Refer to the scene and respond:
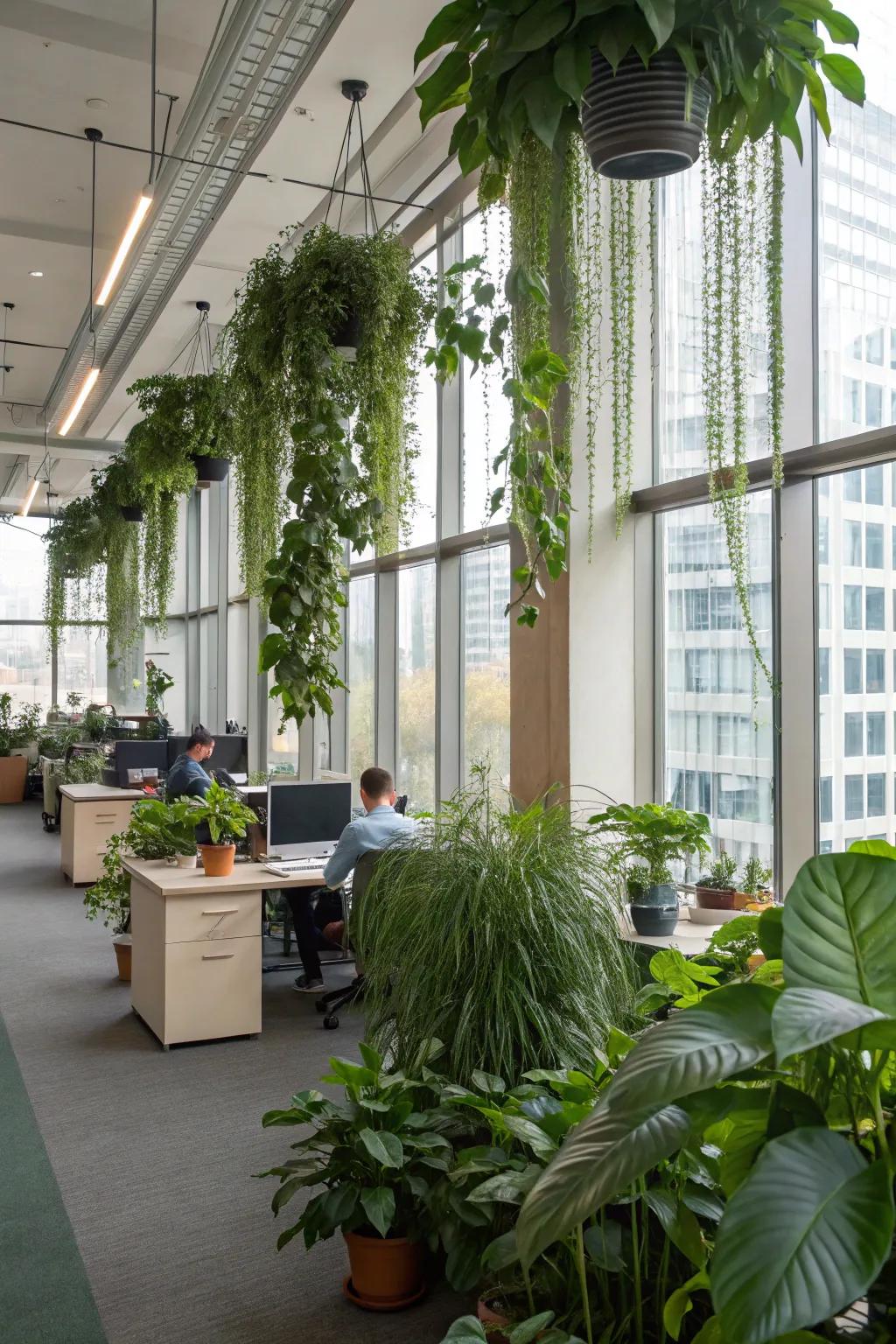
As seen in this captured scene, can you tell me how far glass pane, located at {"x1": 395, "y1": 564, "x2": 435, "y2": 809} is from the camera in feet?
21.5

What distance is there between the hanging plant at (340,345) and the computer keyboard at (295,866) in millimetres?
1607

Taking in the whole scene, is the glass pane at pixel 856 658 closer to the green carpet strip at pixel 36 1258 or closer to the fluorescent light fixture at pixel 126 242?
the green carpet strip at pixel 36 1258

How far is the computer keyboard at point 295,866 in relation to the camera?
5047 mm

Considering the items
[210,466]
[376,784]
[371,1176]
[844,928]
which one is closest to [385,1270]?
[371,1176]

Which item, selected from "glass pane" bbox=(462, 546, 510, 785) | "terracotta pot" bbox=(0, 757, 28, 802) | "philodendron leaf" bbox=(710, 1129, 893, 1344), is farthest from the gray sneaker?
"terracotta pot" bbox=(0, 757, 28, 802)

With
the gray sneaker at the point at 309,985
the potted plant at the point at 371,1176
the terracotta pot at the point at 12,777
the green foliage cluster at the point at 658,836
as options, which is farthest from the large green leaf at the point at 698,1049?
the terracotta pot at the point at 12,777

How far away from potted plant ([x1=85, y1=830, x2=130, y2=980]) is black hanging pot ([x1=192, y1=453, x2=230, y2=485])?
255cm

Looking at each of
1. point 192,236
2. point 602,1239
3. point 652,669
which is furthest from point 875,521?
point 192,236

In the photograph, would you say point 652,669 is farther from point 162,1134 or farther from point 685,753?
point 162,1134

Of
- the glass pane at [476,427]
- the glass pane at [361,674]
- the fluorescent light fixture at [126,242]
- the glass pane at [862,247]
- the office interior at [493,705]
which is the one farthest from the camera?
the glass pane at [361,674]

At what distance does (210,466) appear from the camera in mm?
6918

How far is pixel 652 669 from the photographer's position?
183 inches

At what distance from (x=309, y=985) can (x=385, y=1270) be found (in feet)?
10.2

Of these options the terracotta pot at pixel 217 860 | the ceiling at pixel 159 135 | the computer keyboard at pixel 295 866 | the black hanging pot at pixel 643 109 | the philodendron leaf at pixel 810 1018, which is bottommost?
the computer keyboard at pixel 295 866
